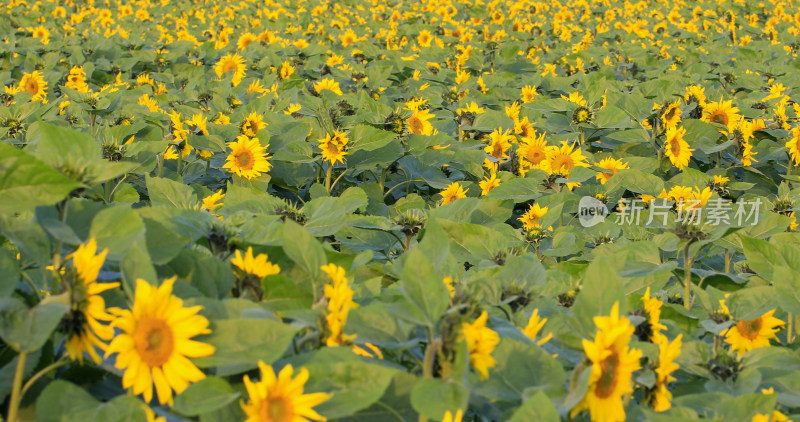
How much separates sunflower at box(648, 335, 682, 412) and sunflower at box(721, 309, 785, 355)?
611 millimetres

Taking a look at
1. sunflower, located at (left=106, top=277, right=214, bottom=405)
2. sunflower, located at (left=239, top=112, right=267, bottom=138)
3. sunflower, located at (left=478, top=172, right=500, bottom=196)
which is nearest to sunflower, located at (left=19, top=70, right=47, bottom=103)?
sunflower, located at (left=239, top=112, right=267, bottom=138)

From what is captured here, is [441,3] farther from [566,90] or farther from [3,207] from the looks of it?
[3,207]

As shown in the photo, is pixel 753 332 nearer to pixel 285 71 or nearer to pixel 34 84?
pixel 285 71

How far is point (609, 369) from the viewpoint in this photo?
1.11 meters

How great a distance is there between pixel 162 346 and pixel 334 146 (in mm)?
2091

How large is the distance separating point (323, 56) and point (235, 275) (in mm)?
4974

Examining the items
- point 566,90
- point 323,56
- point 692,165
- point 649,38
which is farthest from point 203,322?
point 649,38

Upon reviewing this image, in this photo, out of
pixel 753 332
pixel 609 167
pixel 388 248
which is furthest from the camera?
pixel 609 167

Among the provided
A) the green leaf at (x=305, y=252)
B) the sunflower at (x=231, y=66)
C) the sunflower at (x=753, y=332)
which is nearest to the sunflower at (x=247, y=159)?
the green leaf at (x=305, y=252)

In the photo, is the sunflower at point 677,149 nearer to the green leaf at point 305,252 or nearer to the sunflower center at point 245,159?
the sunflower center at point 245,159

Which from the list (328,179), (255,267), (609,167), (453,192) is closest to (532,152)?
(609,167)

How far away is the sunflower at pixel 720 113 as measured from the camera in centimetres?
398

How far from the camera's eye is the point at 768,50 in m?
7.00

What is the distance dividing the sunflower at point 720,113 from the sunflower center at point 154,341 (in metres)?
3.61
